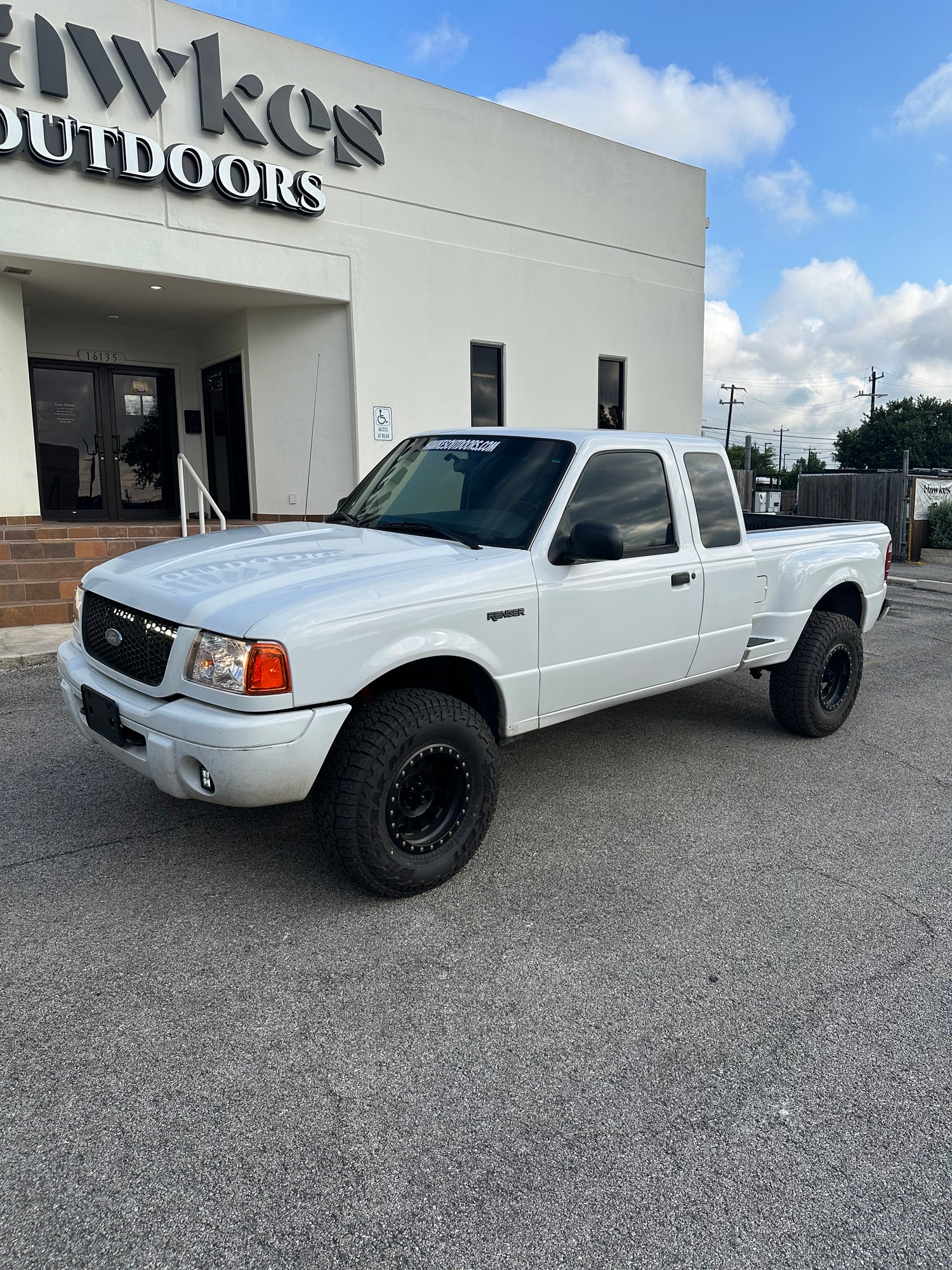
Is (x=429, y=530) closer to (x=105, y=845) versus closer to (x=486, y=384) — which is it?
(x=105, y=845)

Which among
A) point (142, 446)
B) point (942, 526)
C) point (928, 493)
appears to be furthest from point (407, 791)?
point (928, 493)

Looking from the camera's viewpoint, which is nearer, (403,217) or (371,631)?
(371,631)

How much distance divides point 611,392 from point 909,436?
74158mm

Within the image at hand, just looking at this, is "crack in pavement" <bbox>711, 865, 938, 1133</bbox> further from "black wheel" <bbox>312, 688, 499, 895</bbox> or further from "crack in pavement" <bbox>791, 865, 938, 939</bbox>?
"black wheel" <bbox>312, 688, 499, 895</bbox>

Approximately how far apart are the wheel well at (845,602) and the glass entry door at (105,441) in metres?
11.8

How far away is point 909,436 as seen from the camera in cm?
7856

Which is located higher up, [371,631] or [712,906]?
[371,631]

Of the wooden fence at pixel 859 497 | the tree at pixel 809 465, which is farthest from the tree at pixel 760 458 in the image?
the wooden fence at pixel 859 497

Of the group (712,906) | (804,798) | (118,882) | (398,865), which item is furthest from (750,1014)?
(118,882)

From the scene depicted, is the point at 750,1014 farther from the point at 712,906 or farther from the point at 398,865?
the point at 398,865

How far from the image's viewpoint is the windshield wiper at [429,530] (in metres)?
3.99

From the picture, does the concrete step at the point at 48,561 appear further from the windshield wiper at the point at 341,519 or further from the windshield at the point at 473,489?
the windshield at the point at 473,489

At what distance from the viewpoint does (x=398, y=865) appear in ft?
11.2

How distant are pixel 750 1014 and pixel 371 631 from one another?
1873mm
